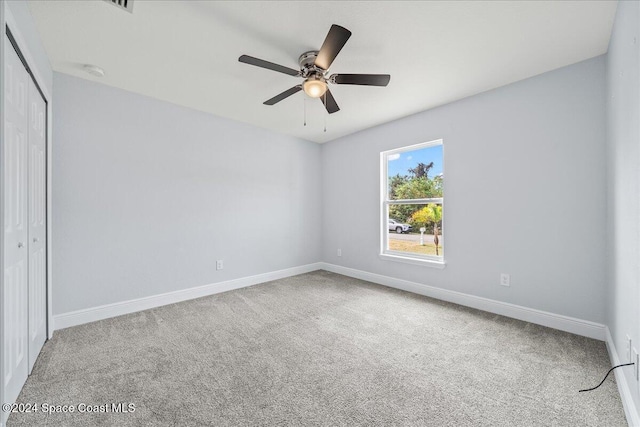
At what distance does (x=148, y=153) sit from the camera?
302 cm

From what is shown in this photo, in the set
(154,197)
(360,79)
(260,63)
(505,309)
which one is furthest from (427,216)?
(154,197)

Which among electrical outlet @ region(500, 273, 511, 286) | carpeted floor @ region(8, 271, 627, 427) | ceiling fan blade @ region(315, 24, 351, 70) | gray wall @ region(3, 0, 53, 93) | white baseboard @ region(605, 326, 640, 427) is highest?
gray wall @ region(3, 0, 53, 93)

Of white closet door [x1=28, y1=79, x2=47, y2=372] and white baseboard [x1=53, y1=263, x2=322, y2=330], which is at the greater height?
white closet door [x1=28, y1=79, x2=47, y2=372]

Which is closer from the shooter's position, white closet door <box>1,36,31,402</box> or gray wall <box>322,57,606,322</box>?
white closet door <box>1,36,31,402</box>

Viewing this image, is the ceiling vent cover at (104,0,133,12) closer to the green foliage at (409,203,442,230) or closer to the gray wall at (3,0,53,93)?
the gray wall at (3,0,53,93)

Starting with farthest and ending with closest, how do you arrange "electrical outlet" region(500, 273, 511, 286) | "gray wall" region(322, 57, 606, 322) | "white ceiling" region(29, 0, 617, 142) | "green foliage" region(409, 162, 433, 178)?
"green foliage" region(409, 162, 433, 178) → "electrical outlet" region(500, 273, 511, 286) → "gray wall" region(322, 57, 606, 322) → "white ceiling" region(29, 0, 617, 142)

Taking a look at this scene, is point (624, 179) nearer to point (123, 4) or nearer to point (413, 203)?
point (413, 203)

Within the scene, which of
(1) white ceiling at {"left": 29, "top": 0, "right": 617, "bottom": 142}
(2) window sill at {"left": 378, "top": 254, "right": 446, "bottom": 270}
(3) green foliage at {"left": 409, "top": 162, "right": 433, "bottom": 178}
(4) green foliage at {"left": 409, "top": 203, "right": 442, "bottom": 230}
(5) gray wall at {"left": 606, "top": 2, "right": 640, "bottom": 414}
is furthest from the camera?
(3) green foliage at {"left": 409, "top": 162, "right": 433, "bottom": 178}

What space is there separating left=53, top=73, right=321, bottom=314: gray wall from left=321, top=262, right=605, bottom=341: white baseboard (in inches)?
74.3

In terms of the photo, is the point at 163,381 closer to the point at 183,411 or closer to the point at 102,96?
the point at 183,411

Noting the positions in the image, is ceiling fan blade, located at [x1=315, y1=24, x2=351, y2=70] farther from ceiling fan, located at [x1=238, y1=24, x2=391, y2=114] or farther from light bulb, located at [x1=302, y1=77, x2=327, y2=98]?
light bulb, located at [x1=302, y1=77, x2=327, y2=98]

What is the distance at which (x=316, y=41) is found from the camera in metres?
2.03

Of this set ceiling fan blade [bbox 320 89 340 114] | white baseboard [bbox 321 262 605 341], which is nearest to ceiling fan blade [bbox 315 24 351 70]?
ceiling fan blade [bbox 320 89 340 114]

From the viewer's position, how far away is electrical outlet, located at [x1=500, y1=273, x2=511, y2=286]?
8.92ft
